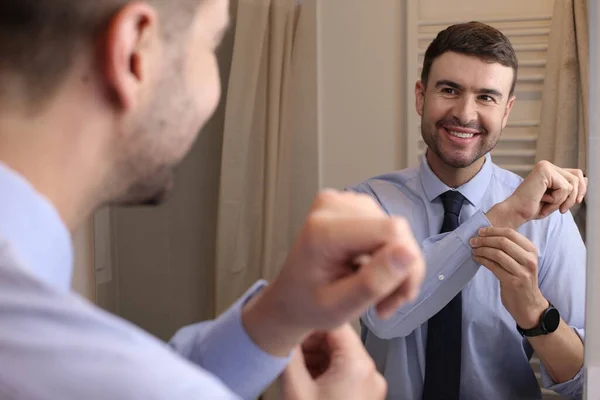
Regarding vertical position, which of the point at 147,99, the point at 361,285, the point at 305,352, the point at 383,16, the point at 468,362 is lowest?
the point at 468,362

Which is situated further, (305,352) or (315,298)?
(305,352)

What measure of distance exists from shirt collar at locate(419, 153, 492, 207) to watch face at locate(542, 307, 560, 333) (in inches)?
6.2

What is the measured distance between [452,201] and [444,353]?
7.6 inches

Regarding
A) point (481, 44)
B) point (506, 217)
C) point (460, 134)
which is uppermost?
point (481, 44)

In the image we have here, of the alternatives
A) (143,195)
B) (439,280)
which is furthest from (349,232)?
(439,280)

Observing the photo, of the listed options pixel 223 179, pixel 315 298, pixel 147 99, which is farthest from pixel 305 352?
pixel 223 179

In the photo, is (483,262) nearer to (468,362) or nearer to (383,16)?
(468,362)

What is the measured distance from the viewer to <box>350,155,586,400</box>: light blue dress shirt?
2.54 feet

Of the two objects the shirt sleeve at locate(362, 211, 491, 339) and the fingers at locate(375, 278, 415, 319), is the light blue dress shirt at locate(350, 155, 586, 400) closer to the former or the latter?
the shirt sleeve at locate(362, 211, 491, 339)

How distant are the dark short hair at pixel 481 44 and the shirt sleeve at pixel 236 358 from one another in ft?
1.43

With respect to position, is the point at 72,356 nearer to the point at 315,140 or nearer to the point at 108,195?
the point at 108,195

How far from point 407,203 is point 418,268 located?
1.54 ft

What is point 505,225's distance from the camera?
76cm

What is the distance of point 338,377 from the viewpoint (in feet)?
1.52
